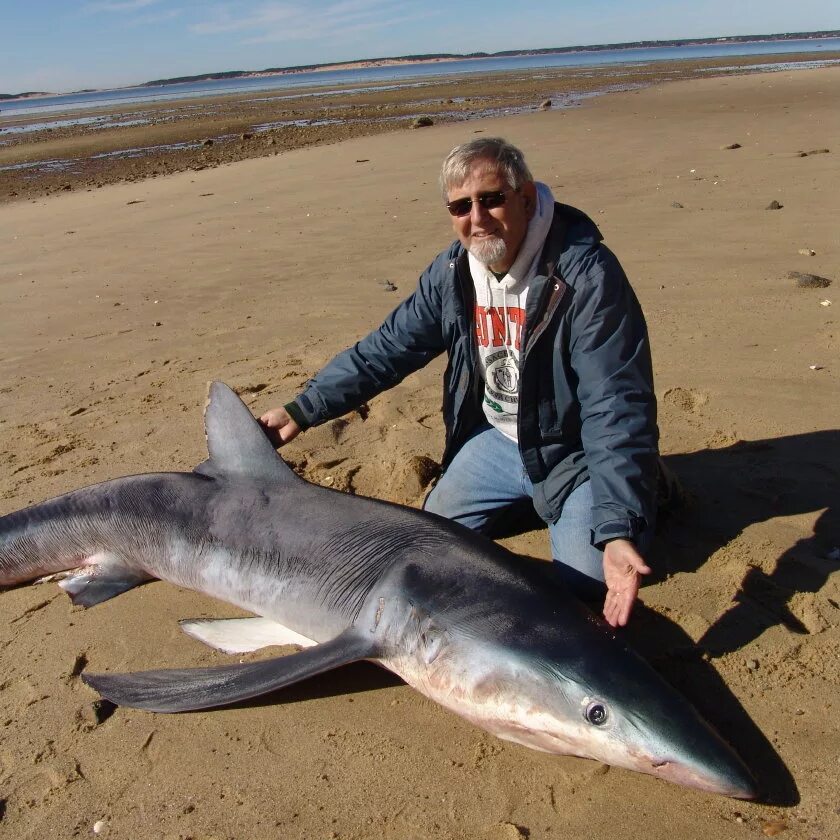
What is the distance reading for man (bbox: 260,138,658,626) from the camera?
320 cm

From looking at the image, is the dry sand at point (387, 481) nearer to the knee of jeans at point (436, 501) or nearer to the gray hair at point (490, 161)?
the knee of jeans at point (436, 501)

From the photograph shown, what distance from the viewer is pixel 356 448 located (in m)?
5.10

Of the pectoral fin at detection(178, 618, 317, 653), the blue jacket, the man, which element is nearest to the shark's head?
the man

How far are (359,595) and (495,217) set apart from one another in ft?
5.72

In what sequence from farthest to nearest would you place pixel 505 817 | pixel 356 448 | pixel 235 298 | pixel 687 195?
pixel 687 195 < pixel 235 298 < pixel 356 448 < pixel 505 817

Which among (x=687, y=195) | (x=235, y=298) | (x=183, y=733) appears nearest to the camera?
(x=183, y=733)

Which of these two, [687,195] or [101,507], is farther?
[687,195]

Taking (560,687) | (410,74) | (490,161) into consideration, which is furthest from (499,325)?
(410,74)

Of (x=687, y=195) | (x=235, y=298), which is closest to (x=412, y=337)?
(x=235, y=298)

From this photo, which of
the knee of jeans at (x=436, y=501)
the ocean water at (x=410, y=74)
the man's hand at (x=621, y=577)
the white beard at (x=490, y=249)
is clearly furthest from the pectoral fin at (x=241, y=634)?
the ocean water at (x=410, y=74)

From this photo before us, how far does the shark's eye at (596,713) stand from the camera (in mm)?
2498

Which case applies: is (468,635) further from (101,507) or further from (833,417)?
(833,417)

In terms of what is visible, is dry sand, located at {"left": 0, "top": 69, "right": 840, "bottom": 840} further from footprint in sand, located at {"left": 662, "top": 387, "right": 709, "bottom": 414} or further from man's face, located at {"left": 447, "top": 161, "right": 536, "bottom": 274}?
man's face, located at {"left": 447, "top": 161, "right": 536, "bottom": 274}

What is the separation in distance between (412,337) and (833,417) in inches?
103
